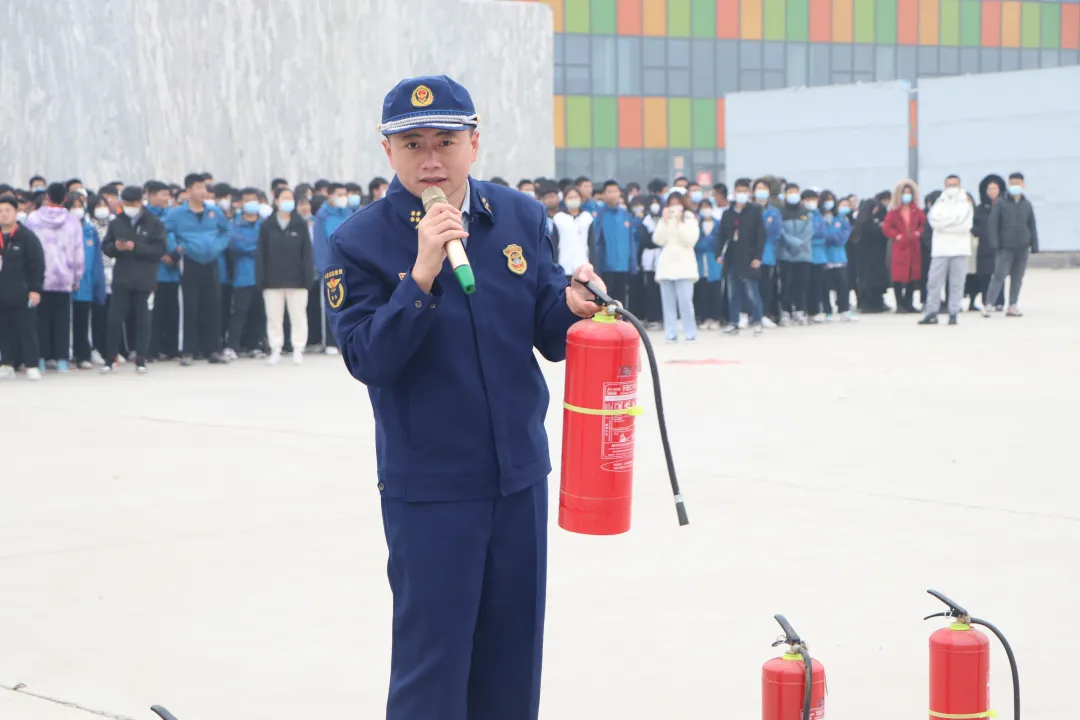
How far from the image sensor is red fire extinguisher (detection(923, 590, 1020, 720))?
3895mm

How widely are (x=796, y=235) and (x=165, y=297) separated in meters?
8.63

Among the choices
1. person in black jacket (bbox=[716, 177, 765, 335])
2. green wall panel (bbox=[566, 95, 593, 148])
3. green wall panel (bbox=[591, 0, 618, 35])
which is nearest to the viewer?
person in black jacket (bbox=[716, 177, 765, 335])

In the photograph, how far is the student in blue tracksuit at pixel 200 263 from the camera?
54.0 feet

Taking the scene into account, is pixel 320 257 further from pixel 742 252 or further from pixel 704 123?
pixel 704 123

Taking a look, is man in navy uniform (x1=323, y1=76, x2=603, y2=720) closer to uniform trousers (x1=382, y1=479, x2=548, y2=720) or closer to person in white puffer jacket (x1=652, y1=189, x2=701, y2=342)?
uniform trousers (x1=382, y1=479, x2=548, y2=720)

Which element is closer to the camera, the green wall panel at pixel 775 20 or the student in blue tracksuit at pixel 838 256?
the student in blue tracksuit at pixel 838 256

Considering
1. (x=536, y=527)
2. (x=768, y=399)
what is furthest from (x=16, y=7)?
(x=536, y=527)

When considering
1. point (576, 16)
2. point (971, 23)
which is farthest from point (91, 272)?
point (971, 23)

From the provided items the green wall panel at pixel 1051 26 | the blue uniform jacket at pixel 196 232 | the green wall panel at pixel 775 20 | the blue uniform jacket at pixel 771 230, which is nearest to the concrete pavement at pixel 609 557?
the blue uniform jacket at pixel 196 232

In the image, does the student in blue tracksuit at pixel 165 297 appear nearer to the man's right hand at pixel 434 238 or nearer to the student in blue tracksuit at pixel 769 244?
the student in blue tracksuit at pixel 769 244

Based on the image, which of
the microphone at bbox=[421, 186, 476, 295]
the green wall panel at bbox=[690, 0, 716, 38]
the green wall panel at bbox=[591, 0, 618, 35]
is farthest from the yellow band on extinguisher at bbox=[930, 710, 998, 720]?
the green wall panel at bbox=[690, 0, 716, 38]

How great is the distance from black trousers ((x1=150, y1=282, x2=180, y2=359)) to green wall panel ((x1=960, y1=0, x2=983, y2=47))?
45428 millimetres

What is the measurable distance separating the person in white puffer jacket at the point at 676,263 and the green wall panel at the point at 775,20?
1424 inches

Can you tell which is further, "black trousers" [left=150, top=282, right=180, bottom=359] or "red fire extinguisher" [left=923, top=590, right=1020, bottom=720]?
"black trousers" [left=150, top=282, right=180, bottom=359]
